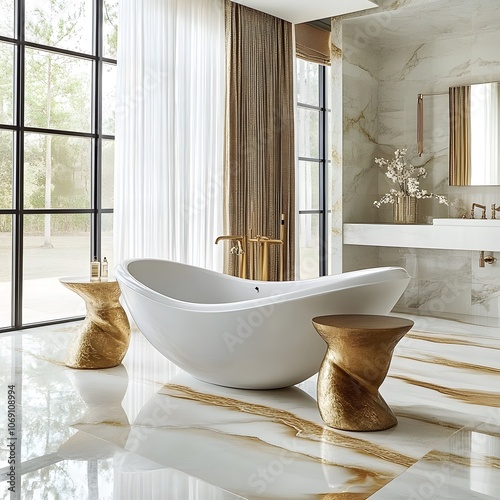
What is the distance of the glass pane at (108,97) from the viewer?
6193 millimetres

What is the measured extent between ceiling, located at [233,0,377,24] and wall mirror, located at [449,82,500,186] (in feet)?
3.66

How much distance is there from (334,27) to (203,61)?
132 cm

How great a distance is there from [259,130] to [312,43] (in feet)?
3.84

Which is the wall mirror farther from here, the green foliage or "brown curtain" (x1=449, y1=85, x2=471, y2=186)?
the green foliage

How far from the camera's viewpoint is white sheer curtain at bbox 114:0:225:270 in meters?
4.63

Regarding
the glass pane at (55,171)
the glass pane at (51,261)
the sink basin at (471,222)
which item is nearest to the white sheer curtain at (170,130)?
the sink basin at (471,222)

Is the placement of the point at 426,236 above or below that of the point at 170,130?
below

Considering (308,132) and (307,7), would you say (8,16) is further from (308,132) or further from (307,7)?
(308,132)

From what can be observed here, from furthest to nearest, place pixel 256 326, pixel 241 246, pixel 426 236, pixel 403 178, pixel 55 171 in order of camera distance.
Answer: pixel 55 171 < pixel 403 178 < pixel 426 236 < pixel 241 246 < pixel 256 326

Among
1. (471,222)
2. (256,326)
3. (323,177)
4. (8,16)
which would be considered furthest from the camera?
(323,177)

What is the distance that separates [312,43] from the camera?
6.16 m

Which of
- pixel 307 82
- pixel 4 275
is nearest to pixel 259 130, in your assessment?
pixel 307 82

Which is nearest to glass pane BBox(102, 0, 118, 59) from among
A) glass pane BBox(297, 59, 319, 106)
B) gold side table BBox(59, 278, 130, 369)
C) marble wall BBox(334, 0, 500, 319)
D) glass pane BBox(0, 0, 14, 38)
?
glass pane BBox(0, 0, 14, 38)

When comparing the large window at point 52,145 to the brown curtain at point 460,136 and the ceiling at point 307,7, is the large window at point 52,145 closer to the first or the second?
the ceiling at point 307,7
